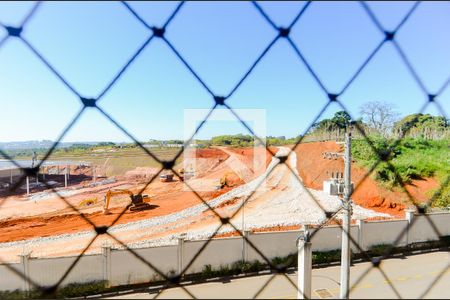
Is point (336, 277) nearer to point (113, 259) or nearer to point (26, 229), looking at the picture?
point (113, 259)

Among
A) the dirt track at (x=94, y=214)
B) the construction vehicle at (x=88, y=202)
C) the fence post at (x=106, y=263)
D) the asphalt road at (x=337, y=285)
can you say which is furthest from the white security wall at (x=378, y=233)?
the construction vehicle at (x=88, y=202)

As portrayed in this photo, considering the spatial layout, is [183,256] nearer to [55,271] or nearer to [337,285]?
[55,271]

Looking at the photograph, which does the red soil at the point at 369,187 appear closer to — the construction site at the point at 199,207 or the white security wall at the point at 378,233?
the construction site at the point at 199,207

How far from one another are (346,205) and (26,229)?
768cm

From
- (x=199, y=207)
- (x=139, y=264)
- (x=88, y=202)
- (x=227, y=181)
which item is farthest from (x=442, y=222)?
(x=88, y=202)

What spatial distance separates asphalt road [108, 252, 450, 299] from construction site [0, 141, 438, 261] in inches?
40.1

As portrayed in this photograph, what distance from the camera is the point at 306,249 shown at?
2.18 m

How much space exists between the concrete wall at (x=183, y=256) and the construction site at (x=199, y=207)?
1.91ft

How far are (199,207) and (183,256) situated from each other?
4.10 meters

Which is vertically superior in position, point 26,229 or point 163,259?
point 163,259

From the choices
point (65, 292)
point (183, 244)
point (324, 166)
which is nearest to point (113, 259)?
point (65, 292)

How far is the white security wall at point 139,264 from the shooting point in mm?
3555

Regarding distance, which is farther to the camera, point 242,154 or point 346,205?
point 242,154

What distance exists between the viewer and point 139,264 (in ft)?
11.9
